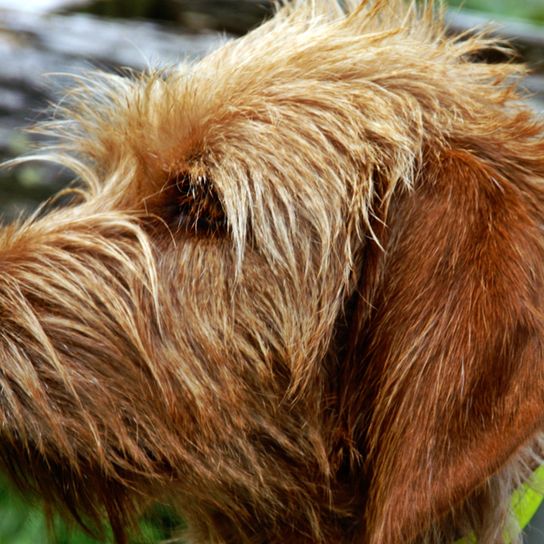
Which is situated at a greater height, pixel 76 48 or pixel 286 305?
pixel 76 48

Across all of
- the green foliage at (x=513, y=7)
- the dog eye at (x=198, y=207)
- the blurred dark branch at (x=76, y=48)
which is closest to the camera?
the dog eye at (x=198, y=207)

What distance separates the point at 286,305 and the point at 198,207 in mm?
378

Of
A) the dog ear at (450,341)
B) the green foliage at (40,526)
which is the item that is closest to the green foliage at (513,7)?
the dog ear at (450,341)

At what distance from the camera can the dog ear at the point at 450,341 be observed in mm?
2363

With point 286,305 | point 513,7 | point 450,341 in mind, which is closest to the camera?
point 450,341

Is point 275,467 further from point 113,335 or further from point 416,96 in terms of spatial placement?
point 416,96

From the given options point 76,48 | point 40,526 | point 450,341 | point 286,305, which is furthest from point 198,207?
point 76,48

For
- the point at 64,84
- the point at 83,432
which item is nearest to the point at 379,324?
the point at 83,432

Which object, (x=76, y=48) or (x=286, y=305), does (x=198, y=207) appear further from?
(x=76, y=48)

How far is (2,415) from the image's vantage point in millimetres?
2557

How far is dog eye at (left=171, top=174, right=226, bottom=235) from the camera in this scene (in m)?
2.76

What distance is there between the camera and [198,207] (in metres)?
2.77

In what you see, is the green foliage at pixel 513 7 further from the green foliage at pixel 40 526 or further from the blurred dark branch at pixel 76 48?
the green foliage at pixel 40 526

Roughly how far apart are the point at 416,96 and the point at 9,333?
1.34m
